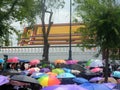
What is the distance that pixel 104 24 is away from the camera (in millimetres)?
18359

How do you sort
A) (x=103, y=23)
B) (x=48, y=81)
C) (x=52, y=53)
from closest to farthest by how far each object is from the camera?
(x=48, y=81)
(x=103, y=23)
(x=52, y=53)

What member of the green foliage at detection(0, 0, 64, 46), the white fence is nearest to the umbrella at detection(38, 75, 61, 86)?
the green foliage at detection(0, 0, 64, 46)

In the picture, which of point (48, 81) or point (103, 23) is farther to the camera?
point (103, 23)

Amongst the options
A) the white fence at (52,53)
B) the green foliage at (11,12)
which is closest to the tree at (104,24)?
the green foliage at (11,12)

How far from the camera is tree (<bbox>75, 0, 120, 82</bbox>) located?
18312 mm

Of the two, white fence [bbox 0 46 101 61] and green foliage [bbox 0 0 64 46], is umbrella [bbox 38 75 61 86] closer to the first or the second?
green foliage [bbox 0 0 64 46]

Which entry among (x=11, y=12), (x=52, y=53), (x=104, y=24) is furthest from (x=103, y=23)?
(x=52, y=53)

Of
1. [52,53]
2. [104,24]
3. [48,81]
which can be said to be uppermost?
[104,24]

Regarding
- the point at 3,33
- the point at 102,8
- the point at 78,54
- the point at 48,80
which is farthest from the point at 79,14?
the point at 78,54

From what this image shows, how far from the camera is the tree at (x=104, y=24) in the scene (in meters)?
18.3

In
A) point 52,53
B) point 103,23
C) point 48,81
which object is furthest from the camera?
point 52,53

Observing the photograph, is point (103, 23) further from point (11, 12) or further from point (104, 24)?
point (11, 12)

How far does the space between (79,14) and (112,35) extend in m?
3.04

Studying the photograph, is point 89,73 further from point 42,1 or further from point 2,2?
point 42,1
